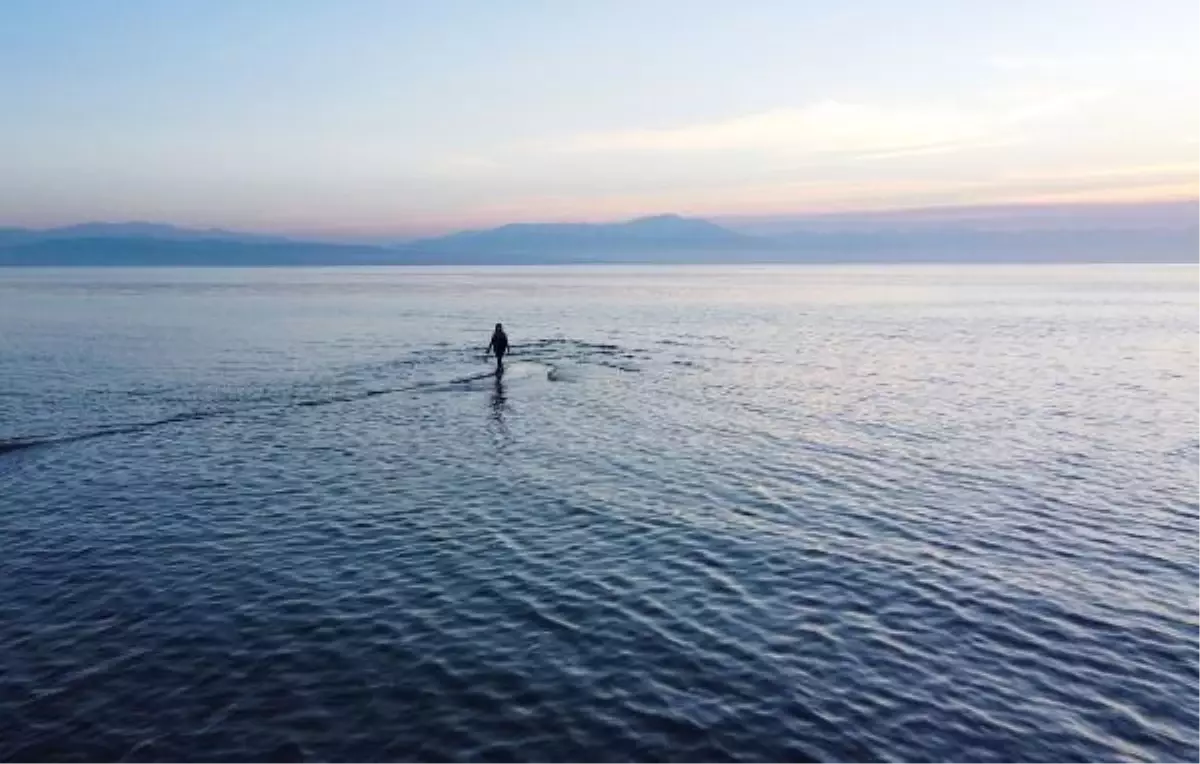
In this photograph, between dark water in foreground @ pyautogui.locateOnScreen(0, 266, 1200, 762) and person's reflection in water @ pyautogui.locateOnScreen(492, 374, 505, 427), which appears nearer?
dark water in foreground @ pyautogui.locateOnScreen(0, 266, 1200, 762)

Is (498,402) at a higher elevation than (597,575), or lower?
lower

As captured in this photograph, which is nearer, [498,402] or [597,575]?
[597,575]

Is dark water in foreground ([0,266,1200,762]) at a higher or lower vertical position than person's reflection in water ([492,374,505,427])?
higher

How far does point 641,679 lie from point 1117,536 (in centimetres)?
1799

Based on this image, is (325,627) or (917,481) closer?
(325,627)

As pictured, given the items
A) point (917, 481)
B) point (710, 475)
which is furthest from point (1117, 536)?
point (710, 475)

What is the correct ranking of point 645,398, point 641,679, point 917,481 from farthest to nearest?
point 645,398 → point 917,481 → point 641,679

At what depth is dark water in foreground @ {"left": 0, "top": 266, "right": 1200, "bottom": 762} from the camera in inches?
618

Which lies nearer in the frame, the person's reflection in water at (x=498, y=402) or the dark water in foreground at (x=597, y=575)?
the dark water in foreground at (x=597, y=575)

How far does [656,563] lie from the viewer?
24.0 metres

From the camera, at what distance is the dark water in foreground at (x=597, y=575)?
15.7m

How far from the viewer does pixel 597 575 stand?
23.1m

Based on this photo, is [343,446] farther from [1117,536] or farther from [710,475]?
[1117,536]

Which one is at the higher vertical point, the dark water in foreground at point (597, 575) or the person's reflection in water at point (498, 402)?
the dark water in foreground at point (597, 575)
